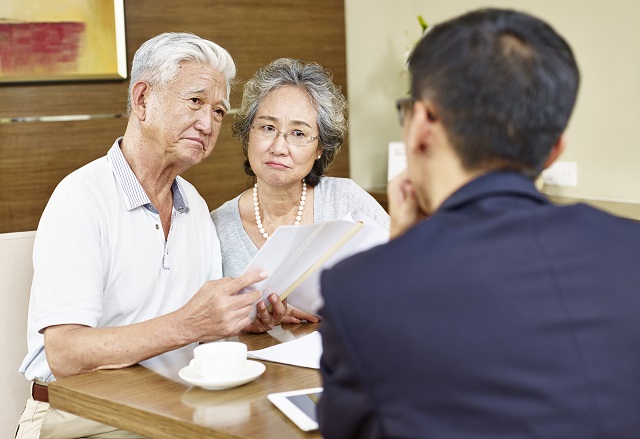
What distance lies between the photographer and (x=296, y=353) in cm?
174

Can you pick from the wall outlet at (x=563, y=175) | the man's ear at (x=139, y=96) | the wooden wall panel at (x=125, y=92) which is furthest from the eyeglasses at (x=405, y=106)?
the wall outlet at (x=563, y=175)

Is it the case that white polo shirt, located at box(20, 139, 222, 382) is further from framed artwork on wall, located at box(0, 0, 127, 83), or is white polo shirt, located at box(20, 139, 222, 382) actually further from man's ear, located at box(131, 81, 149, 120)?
framed artwork on wall, located at box(0, 0, 127, 83)

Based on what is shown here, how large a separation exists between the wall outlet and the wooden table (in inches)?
90.3

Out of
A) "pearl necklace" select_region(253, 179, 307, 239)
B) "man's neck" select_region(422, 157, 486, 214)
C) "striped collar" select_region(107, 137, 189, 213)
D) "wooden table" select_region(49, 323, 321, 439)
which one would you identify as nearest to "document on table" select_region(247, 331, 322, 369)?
"wooden table" select_region(49, 323, 321, 439)

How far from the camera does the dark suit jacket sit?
0.88 metres

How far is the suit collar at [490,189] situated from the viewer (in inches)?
37.8

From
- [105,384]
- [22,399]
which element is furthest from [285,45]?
[105,384]

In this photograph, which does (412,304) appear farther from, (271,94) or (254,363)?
(271,94)

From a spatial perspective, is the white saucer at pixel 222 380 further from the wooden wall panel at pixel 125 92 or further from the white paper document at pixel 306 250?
the wooden wall panel at pixel 125 92

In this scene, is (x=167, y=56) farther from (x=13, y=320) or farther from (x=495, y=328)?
(x=495, y=328)

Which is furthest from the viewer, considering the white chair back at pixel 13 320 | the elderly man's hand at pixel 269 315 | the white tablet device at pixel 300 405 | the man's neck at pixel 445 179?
the white chair back at pixel 13 320

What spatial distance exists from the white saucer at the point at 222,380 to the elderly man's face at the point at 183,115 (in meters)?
0.67

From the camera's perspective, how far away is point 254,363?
1611 millimetres

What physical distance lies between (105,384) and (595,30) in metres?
2.68
